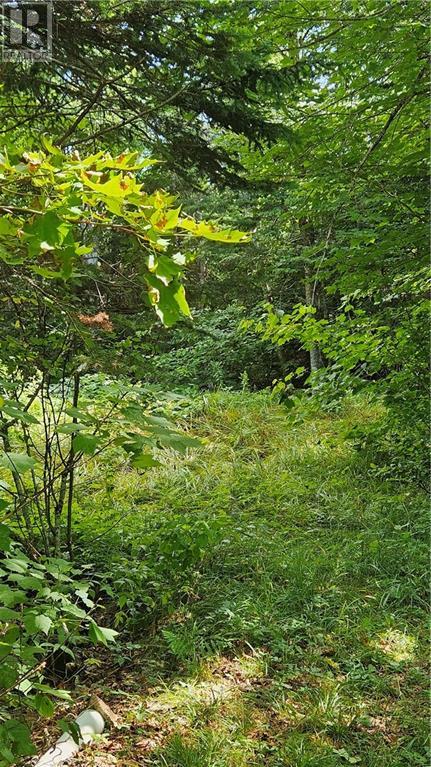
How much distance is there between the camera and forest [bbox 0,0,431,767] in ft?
5.53

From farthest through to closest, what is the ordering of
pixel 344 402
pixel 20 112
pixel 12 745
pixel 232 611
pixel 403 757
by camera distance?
1. pixel 344 402
2. pixel 20 112
3. pixel 232 611
4. pixel 403 757
5. pixel 12 745

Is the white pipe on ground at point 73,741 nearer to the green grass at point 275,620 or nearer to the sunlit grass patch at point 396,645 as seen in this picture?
the green grass at point 275,620

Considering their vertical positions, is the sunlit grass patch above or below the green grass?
below

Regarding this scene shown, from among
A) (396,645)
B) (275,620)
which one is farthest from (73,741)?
(396,645)

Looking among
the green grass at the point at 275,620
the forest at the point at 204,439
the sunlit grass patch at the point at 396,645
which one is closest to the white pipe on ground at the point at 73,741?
the forest at the point at 204,439

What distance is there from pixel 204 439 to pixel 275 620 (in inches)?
39.5

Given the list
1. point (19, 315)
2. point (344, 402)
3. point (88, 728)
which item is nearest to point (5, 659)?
point (88, 728)

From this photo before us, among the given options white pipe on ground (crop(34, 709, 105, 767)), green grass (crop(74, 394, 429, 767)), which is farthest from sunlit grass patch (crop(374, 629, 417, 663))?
white pipe on ground (crop(34, 709, 105, 767))

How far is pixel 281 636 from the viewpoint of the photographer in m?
2.38

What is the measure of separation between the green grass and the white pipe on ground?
0.13 metres

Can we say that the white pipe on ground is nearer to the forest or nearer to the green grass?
the forest

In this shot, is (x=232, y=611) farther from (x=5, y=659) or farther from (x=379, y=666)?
(x=5, y=659)

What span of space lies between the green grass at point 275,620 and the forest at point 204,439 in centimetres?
1

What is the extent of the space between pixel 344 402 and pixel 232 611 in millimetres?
3709
